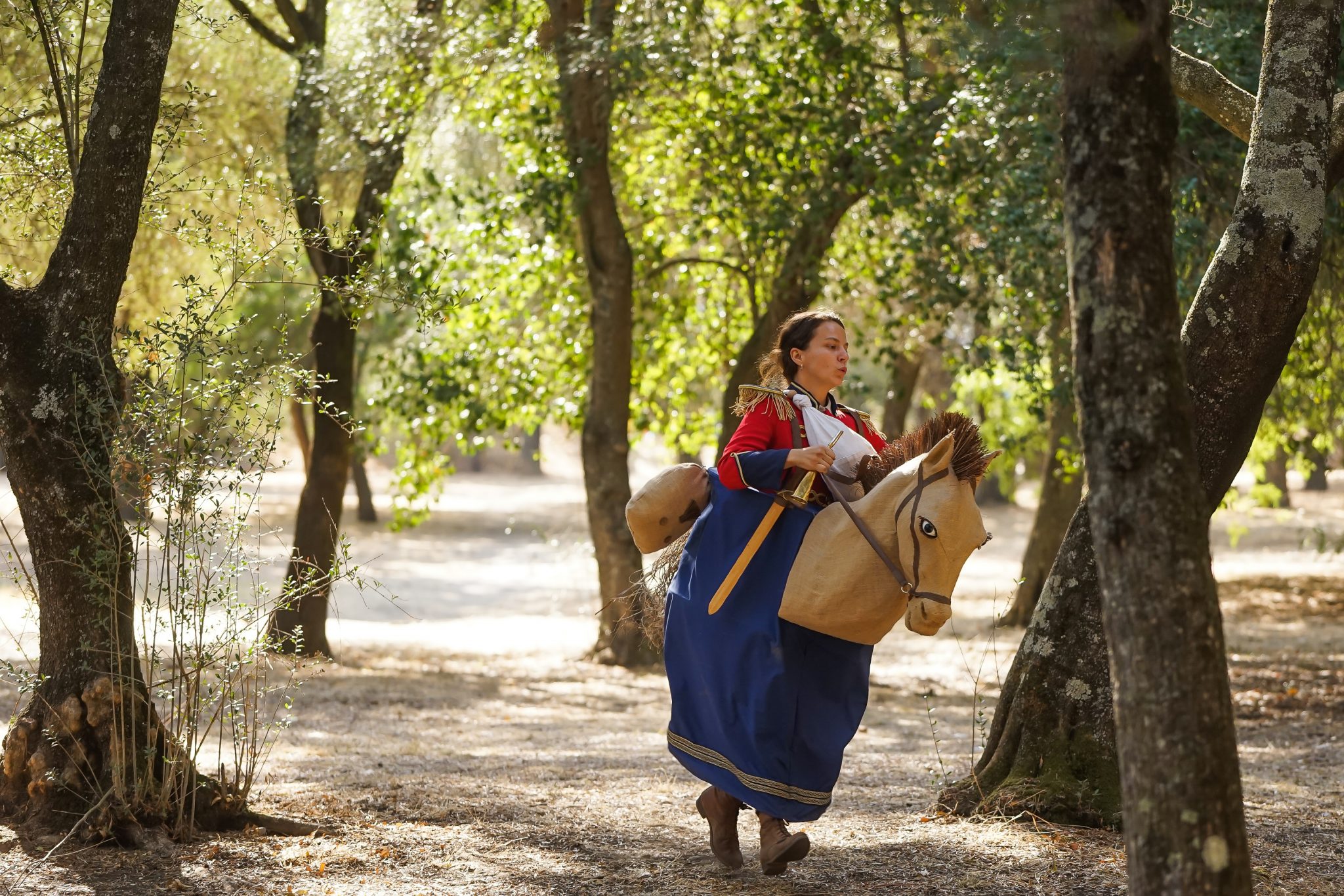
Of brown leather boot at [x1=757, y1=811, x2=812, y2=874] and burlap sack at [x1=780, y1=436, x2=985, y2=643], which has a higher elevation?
burlap sack at [x1=780, y1=436, x2=985, y2=643]

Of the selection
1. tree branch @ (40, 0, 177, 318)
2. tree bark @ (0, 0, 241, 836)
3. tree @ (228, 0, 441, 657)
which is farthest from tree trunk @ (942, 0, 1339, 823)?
tree @ (228, 0, 441, 657)

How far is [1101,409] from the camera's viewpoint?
2.54 m

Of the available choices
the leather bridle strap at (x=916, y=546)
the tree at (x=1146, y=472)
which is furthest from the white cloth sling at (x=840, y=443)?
the tree at (x=1146, y=472)

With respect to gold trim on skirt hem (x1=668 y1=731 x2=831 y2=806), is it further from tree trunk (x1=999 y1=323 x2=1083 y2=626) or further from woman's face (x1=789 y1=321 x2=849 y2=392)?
tree trunk (x1=999 y1=323 x2=1083 y2=626)

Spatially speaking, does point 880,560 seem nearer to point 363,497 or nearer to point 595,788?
point 595,788

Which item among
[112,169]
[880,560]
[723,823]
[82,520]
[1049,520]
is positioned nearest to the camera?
[880,560]

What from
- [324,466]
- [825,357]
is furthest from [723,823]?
[324,466]

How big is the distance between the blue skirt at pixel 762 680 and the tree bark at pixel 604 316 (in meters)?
6.32

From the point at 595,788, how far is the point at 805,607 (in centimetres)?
245

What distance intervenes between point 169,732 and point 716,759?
6.25 ft

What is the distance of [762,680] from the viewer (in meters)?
3.88

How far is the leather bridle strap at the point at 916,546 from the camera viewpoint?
3.52m

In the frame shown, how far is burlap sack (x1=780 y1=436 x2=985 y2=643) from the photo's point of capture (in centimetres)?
354

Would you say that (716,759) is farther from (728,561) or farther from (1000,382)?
(1000,382)
